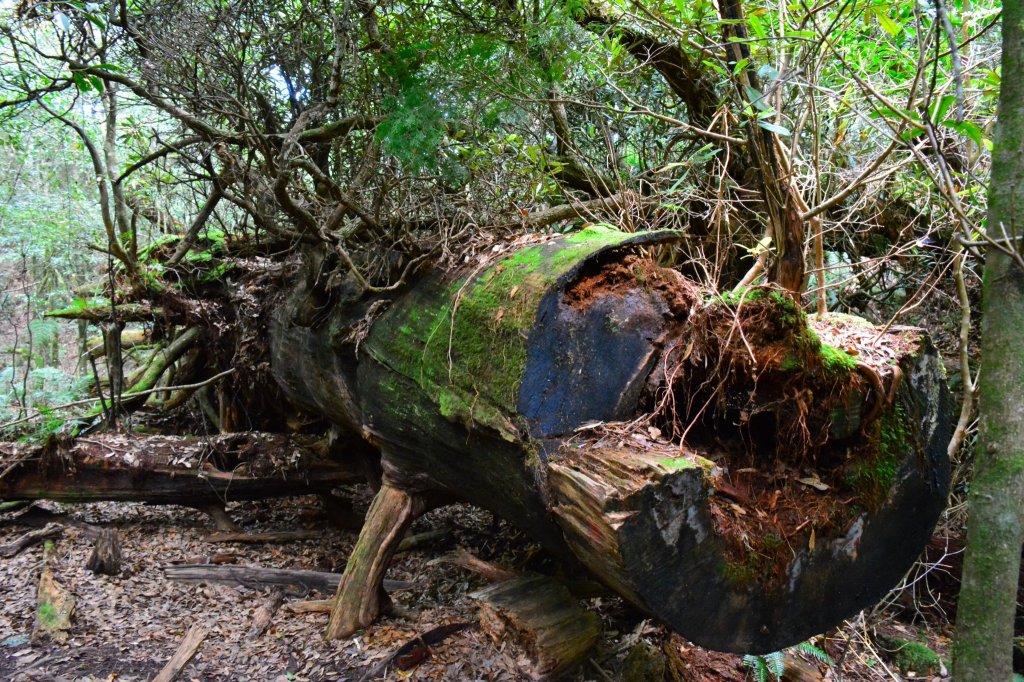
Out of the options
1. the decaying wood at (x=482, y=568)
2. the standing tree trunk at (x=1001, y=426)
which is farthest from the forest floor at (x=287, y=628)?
the standing tree trunk at (x=1001, y=426)

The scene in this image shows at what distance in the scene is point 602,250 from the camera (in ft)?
9.62

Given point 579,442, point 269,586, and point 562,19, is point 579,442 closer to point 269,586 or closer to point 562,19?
point 562,19

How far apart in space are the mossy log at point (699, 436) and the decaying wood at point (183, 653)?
211cm

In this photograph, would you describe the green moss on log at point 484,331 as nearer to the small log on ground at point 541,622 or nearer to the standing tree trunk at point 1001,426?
the small log on ground at point 541,622

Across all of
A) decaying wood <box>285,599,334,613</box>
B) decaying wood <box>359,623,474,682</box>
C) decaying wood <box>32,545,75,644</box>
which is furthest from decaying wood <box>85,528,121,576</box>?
decaying wood <box>359,623,474,682</box>

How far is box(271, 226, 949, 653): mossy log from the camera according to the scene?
7.51 ft

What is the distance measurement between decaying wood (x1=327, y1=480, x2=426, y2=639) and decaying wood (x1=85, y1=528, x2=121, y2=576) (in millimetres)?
1796

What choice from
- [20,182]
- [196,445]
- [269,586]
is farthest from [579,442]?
[20,182]

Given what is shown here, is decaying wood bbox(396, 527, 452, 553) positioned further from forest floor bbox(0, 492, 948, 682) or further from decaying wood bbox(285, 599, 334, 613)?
decaying wood bbox(285, 599, 334, 613)

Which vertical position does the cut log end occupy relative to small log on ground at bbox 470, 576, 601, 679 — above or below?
above

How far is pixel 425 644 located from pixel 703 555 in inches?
80.8

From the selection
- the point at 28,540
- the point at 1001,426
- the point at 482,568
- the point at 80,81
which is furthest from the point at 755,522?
the point at 28,540

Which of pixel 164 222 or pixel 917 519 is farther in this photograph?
A: pixel 164 222

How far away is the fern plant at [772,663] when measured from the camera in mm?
3334
